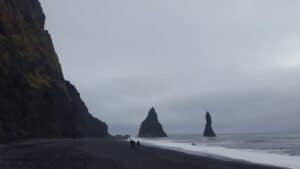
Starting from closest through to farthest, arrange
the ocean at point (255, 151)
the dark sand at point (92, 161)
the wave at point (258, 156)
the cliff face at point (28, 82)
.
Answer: the dark sand at point (92, 161) → the wave at point (258, 156) → the ocean at point (255, 151) → the cliff face at point (28, 82)

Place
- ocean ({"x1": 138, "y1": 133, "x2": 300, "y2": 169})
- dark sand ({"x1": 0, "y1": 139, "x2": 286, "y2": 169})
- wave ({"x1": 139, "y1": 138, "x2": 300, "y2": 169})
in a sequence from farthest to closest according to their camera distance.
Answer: ocean ({"x1": 138, "y1": 133, "x2": 300, "y2": 169}) < wave ({"x1": 139, "y1": 138, "x2": 300, "y2": 169}) < dark sand ({"x1": 0, "y1": 139, "x2": 286, "y2": 169})

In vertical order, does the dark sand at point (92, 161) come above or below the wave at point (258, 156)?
below

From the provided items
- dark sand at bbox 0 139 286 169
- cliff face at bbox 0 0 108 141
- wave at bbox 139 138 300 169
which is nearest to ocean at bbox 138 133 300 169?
wave at bbox 139 138 300 169

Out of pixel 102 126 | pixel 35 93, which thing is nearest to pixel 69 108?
pixel 35 93

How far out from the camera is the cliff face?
75688mm

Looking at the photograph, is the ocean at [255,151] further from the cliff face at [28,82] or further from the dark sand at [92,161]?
the cliff face at [28,82]

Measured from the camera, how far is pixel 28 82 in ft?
278

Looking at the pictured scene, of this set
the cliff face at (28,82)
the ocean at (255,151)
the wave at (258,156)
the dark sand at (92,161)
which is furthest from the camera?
the cliff face at (28,82)

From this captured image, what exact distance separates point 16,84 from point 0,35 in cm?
899

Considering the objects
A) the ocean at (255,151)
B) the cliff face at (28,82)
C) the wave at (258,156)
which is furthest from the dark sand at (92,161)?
the cliff face at (28,82)

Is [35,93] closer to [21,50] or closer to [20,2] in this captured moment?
[21,50]

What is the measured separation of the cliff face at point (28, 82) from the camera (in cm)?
7569

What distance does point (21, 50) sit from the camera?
88500 millimetres

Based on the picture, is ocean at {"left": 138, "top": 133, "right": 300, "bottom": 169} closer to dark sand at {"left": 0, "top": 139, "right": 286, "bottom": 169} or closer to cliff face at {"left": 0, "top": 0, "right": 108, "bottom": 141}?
dark sand at {"left": 0, "top": 139, "right": 286, "bottom": 169}
